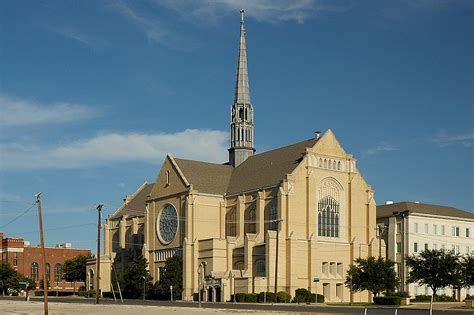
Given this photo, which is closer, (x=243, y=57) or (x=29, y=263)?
(x=243, y=57)

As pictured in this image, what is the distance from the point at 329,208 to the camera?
110m

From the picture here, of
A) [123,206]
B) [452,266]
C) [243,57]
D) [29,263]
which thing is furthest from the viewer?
[29,263]

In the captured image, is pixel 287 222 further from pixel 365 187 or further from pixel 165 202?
pixel 165 202

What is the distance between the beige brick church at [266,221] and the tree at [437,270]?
14952 millimetres

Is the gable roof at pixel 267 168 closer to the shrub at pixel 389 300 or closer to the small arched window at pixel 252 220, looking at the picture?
the small arched window at pixel 252 220

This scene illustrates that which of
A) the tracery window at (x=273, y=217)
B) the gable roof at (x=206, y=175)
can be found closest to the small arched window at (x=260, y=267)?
the tracery window at (x=273, y=217)

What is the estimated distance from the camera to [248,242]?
106 meters

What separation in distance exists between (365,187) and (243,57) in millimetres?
31959

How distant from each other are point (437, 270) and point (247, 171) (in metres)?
36.1

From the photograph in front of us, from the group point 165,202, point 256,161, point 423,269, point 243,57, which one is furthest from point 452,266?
point 243,57

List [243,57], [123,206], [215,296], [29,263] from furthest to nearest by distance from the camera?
1. [29,263]
2. [123,206]
3. [243,57]
4. [215,296]

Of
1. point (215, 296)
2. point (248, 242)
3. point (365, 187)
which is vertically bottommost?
point (215, 296)

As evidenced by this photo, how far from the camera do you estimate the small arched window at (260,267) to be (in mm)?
103188

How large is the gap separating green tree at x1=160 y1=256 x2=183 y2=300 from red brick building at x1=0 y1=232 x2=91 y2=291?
47797 mm
